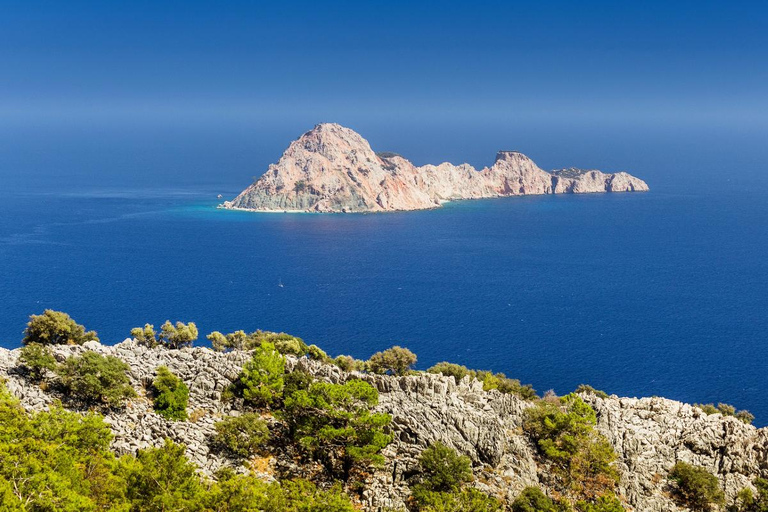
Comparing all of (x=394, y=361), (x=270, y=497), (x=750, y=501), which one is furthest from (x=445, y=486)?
(x=394, y=361)

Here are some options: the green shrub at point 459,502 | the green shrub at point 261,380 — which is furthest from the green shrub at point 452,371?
the green shrub at point 459,502

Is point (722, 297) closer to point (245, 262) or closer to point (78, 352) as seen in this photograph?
point (245, 262)

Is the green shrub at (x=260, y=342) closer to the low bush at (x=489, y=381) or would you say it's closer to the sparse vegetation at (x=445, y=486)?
the low bush at (x=489, y=381)

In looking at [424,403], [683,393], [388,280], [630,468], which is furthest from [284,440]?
[388,280]

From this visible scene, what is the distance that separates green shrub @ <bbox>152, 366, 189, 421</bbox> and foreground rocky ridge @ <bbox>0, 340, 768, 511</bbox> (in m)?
0.77

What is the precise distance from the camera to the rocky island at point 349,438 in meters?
45.2

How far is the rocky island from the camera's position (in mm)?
45250

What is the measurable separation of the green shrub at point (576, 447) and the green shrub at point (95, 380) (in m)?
33.7

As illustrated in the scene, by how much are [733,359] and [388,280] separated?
81145mm

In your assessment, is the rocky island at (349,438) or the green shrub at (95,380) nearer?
the rocky island at (349,438)

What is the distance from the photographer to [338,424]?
52.8 metres

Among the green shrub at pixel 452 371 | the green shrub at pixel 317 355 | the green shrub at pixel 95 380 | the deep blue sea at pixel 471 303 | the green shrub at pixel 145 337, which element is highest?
the green shrub at pixel 95 380

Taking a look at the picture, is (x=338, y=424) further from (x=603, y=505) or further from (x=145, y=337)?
(x=145, y=337)

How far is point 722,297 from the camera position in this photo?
154m
